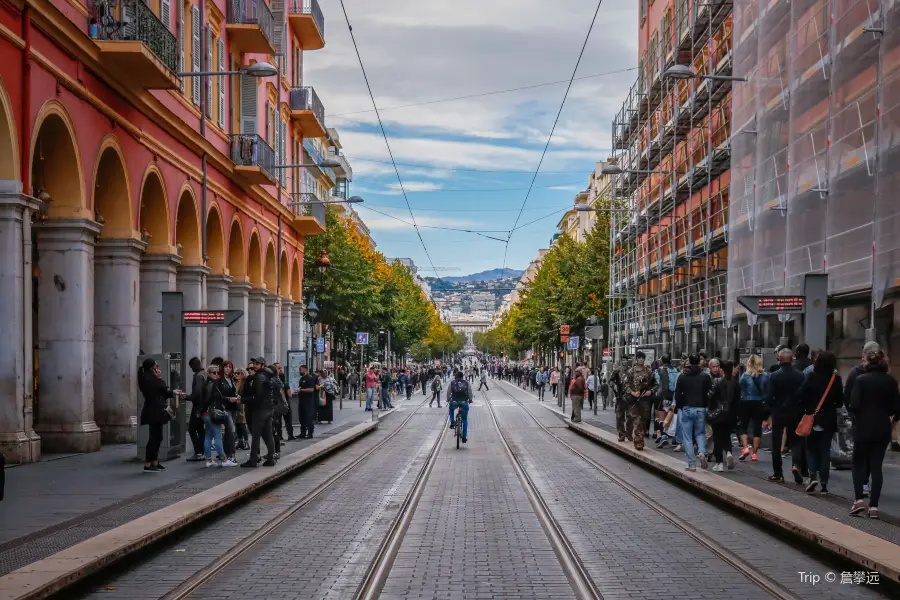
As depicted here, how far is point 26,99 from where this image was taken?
17812 mm

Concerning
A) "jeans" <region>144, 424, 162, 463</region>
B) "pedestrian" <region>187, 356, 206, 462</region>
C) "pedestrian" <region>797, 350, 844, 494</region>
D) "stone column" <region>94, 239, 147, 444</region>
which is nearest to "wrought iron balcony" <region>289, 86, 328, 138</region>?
"stone column" <region>94, 239, 147, 444</region>

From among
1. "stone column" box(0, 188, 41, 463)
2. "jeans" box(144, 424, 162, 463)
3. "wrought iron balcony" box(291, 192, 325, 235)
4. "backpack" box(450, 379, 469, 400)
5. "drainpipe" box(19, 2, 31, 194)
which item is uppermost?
"wrought iron balcony" box(291, 192, 325, 235)

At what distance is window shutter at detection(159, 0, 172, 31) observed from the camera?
25359mm

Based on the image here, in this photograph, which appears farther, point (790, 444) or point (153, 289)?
point (153, 289)

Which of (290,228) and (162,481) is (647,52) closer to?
(290,228)

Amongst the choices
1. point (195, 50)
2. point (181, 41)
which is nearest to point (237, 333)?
point (195, 50)

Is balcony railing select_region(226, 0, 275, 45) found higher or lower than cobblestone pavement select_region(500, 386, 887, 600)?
higher

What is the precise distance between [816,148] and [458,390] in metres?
8.97

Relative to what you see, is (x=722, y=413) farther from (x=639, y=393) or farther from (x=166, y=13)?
(x=166, y=13)

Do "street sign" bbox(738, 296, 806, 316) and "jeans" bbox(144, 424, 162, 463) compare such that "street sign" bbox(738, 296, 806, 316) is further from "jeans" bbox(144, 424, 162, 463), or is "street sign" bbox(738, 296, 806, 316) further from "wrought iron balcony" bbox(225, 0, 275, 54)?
"wrought iron balcony" bbox(225, 0, 275, 54)

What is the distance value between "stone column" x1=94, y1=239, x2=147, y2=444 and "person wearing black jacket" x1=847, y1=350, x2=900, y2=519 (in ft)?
48.4

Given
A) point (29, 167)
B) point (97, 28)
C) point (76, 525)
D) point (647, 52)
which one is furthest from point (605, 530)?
point (647, 52)

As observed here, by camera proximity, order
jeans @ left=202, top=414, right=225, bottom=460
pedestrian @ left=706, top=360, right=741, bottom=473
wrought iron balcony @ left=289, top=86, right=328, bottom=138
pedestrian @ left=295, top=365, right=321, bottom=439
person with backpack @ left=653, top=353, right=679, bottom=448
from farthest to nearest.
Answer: wrought iron balcony @ left=289, top=86, right=328, bottom=138 < pedestrian @ left=295, top=365, right=321, bottom=439 < person with backpack @ left=653, top=353, right=679, bottom=448 < jeans @ left=202, top=414, right=225, bottom=460 < pedestrian @ left=706, top=360, right=741, bottom=473

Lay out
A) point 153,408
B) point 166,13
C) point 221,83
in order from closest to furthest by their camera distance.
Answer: point 153,408 < point 166,13 < point 221,83
